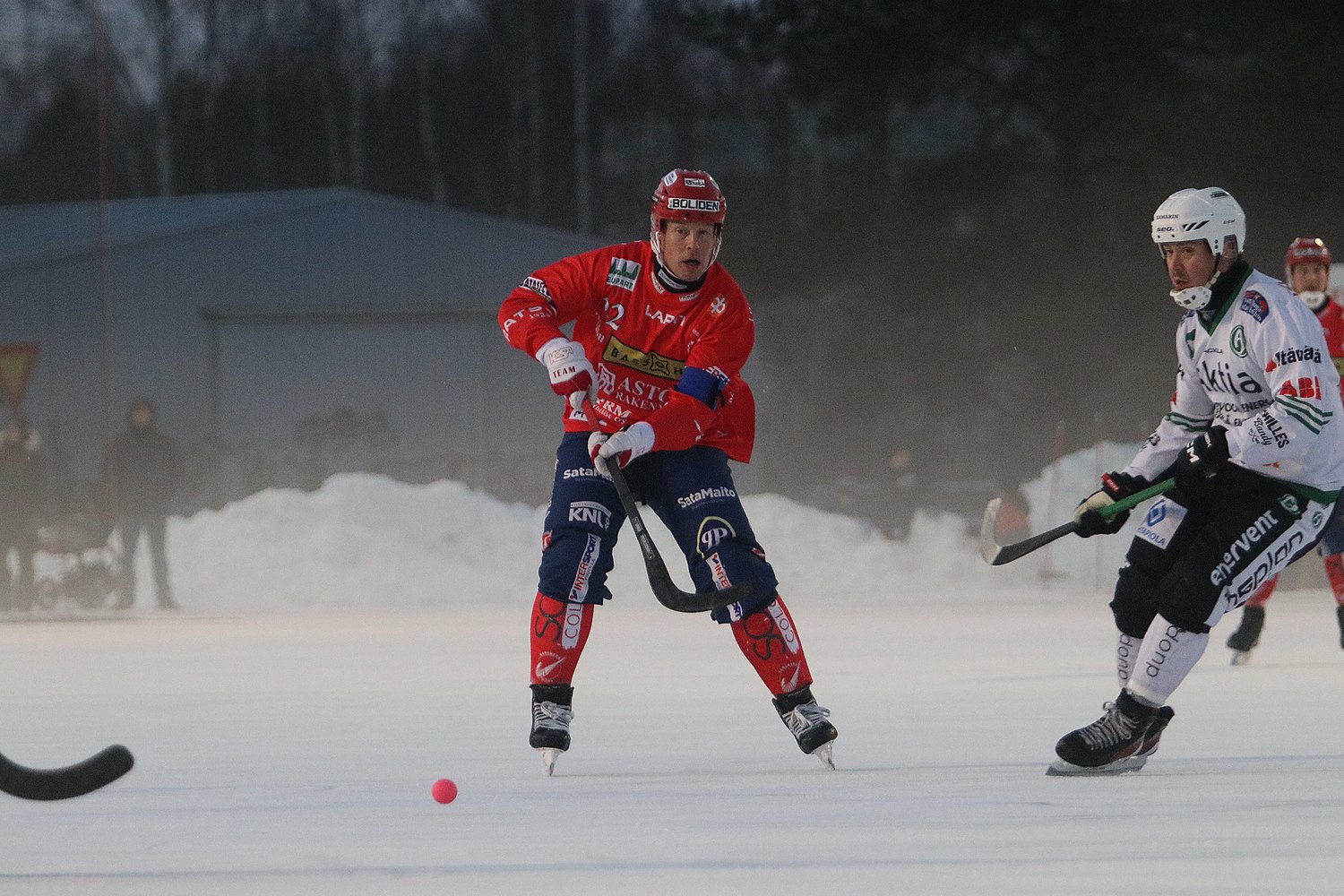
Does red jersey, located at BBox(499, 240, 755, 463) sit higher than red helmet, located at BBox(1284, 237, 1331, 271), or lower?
lower

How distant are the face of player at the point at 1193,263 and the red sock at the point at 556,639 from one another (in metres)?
1.50

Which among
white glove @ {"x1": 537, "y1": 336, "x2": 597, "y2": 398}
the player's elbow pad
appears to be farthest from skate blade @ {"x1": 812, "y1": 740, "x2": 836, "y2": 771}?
white glove @ {"x1": 537, "y1": 336, "x2": 597, "y2": 398}

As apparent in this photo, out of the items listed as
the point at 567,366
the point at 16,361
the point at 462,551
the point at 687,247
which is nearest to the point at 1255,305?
the point at 687,247

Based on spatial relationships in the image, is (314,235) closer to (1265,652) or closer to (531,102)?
(531,102)

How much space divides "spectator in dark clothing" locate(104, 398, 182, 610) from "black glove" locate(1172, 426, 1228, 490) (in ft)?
23.0

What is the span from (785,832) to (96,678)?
356 centimetres

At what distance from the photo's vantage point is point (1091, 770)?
3.74 metres

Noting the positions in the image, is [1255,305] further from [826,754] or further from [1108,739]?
[826,754]

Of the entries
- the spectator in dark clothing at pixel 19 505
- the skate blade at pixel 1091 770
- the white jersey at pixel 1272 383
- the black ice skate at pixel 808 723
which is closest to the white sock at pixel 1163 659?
the skate blade at pixel 1091 770

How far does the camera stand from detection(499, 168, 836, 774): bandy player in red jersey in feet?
12.8

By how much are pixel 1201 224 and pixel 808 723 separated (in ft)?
4.49

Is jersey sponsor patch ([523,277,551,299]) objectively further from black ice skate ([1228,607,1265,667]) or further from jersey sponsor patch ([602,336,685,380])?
black ice skate ([1228,607,1265,667])

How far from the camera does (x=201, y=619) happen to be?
8898 mm

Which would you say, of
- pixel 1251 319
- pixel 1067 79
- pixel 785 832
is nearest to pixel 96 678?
pixel 785 832
